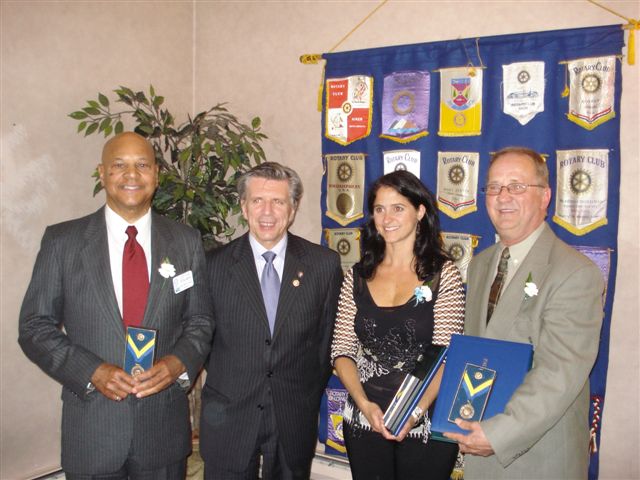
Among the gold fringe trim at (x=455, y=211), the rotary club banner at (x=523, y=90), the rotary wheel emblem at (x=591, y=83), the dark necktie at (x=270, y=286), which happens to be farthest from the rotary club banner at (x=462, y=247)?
the dark necktie at (x=270, y=286)

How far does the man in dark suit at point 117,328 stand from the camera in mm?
2096

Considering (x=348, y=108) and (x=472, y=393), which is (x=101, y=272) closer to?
Answer: (x=472, y=393)

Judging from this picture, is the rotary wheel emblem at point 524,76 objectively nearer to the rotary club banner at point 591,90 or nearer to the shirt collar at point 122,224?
the rotary club banner at point 591,90

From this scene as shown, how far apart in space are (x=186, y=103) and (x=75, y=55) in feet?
3.36

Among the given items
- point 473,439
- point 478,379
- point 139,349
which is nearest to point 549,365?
point 478,379

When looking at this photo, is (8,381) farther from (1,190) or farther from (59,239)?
(59,239)

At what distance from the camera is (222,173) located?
362cm

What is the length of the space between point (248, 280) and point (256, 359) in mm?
330

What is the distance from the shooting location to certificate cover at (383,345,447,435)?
6.79ft

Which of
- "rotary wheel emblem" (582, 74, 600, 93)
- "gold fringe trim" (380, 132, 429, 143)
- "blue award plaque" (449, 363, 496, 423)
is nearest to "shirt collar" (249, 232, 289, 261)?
"blue award plaque" (449, 363, 496, 423)

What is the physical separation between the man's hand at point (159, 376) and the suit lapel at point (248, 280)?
37 cm

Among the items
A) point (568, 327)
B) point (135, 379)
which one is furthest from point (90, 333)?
point (568, 327)

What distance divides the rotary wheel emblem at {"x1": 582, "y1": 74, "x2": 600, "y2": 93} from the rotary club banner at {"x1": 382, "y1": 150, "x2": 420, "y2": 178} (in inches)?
38.4

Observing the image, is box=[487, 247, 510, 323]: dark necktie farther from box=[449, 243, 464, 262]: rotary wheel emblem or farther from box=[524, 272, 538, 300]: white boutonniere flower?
box=[449, 243, 464, 262]: rotary wheel emblem
